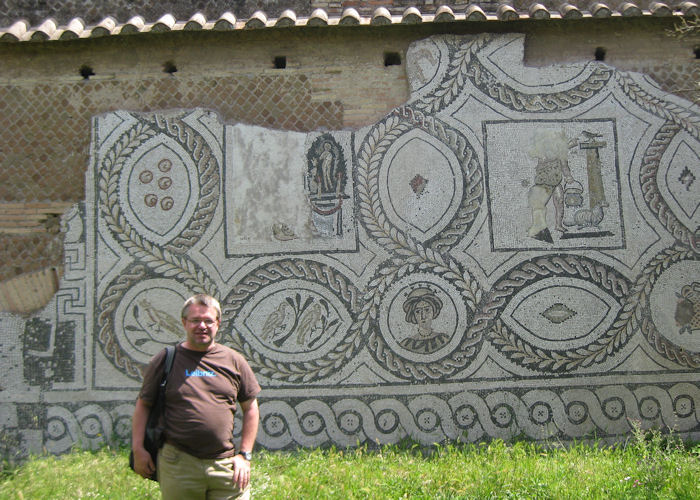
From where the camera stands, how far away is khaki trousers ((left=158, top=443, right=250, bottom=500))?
7.91 ft

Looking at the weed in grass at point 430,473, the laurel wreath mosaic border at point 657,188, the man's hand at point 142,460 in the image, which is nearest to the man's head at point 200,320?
the man's hand at point 142,460

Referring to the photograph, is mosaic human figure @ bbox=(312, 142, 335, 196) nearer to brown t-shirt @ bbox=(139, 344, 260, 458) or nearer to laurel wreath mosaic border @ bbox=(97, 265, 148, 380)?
laurel wreath mosaic border @ bbox=(97, 265, 148, 380)

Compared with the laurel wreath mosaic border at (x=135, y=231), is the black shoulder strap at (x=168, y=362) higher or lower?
lower

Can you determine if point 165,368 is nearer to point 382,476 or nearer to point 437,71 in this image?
point 382,476

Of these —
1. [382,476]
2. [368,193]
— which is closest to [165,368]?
[382,476]

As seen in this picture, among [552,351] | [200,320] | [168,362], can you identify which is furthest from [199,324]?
[552,351]

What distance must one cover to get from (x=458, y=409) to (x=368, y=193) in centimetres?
151

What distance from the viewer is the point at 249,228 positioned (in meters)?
4.27

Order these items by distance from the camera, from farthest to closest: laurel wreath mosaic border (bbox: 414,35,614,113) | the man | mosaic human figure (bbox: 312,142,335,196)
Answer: laurel wreath mosaic border (bbox: 414,35,614,113) → mosaic human figure (bbox: 312,142,335,196) → the man

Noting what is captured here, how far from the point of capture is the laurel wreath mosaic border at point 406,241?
4.12 metres

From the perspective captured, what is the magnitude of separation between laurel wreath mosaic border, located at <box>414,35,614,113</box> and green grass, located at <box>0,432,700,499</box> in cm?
220

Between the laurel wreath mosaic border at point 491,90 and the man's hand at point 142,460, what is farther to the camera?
the laurel wreath mosaic border at point 491,90

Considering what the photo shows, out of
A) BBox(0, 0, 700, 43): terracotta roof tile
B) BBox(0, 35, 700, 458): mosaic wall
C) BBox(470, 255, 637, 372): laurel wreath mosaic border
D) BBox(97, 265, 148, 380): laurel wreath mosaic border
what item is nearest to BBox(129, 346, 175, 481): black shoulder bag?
BBox(0, 35, 700, 458): mosaic wall

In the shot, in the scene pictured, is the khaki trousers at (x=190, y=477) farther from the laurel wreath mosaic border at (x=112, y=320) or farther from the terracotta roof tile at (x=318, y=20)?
the terracotta roof tile at (x=318, y=20)
